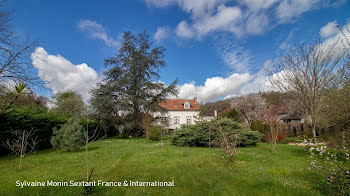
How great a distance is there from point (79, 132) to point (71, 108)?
23.8 meters

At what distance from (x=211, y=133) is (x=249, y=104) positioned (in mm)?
21791

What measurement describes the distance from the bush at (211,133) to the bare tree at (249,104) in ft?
57.6

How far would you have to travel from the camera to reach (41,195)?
354 cm

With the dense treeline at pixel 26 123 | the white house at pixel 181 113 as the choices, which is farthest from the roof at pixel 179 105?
the dense treeline at pixel 26 123

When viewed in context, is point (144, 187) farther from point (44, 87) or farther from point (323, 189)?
point (44, 87)

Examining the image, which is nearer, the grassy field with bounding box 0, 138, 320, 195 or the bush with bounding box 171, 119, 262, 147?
the grassy field with bounding box 0, 138, 320, 195

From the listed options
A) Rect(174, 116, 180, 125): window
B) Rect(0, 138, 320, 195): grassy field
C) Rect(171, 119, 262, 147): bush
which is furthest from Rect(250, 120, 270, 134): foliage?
Rect(174, 116, 180, 125): window

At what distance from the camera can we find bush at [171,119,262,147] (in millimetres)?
10695

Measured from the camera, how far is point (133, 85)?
20.3 meters

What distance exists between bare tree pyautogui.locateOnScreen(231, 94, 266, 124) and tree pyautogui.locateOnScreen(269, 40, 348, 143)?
19234mm

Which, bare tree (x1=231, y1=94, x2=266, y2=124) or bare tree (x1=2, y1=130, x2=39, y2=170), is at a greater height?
bare tree (x1=231, y1=94, x2=266, y2=124)

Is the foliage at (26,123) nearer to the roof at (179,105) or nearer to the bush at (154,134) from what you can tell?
the bush at (154,134)

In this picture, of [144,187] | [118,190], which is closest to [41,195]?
[118,190]

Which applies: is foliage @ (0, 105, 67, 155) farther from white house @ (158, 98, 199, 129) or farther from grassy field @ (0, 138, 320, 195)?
white house @ (158, 98, 199, 129)
